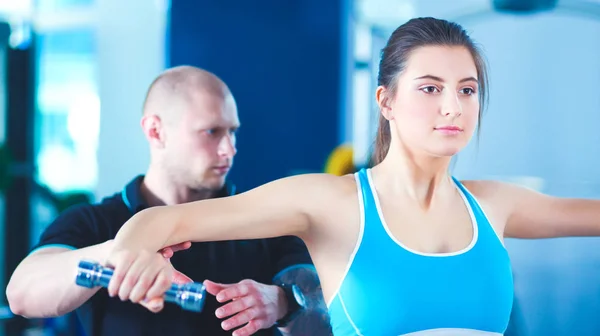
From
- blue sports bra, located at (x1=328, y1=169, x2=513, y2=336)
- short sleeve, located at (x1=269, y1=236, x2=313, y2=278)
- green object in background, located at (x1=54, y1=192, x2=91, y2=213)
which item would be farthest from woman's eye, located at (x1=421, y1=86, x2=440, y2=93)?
green object in background, located at (x1=54, y1=192, x2=91, y2=213)

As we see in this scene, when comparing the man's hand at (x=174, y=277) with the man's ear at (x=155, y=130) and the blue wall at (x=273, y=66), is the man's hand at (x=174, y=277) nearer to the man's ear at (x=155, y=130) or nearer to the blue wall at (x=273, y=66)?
the man's ear at (x=155, y=130)

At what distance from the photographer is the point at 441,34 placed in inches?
39.7

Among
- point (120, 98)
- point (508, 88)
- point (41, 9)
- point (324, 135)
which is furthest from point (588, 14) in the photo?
point (41, 9)

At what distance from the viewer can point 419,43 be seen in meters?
1.00

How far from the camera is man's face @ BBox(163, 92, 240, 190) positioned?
1415mm

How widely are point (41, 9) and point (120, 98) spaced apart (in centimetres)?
165

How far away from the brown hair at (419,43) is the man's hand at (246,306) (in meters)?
0.39

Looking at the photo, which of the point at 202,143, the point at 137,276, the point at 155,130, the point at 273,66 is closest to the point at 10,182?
the point at 273,66

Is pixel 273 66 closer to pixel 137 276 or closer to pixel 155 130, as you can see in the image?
pixel 155 130

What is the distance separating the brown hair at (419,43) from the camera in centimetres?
101

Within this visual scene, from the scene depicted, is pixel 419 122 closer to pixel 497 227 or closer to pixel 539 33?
pixel 497 227

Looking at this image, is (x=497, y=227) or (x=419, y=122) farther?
(x=497, y=227)

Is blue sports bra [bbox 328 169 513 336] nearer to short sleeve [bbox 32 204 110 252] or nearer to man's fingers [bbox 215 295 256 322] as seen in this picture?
man's fingers [bbox 215 295 256 322]

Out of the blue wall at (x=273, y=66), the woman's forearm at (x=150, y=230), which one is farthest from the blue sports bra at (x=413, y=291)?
the blue wall at (x=273, y=66)
